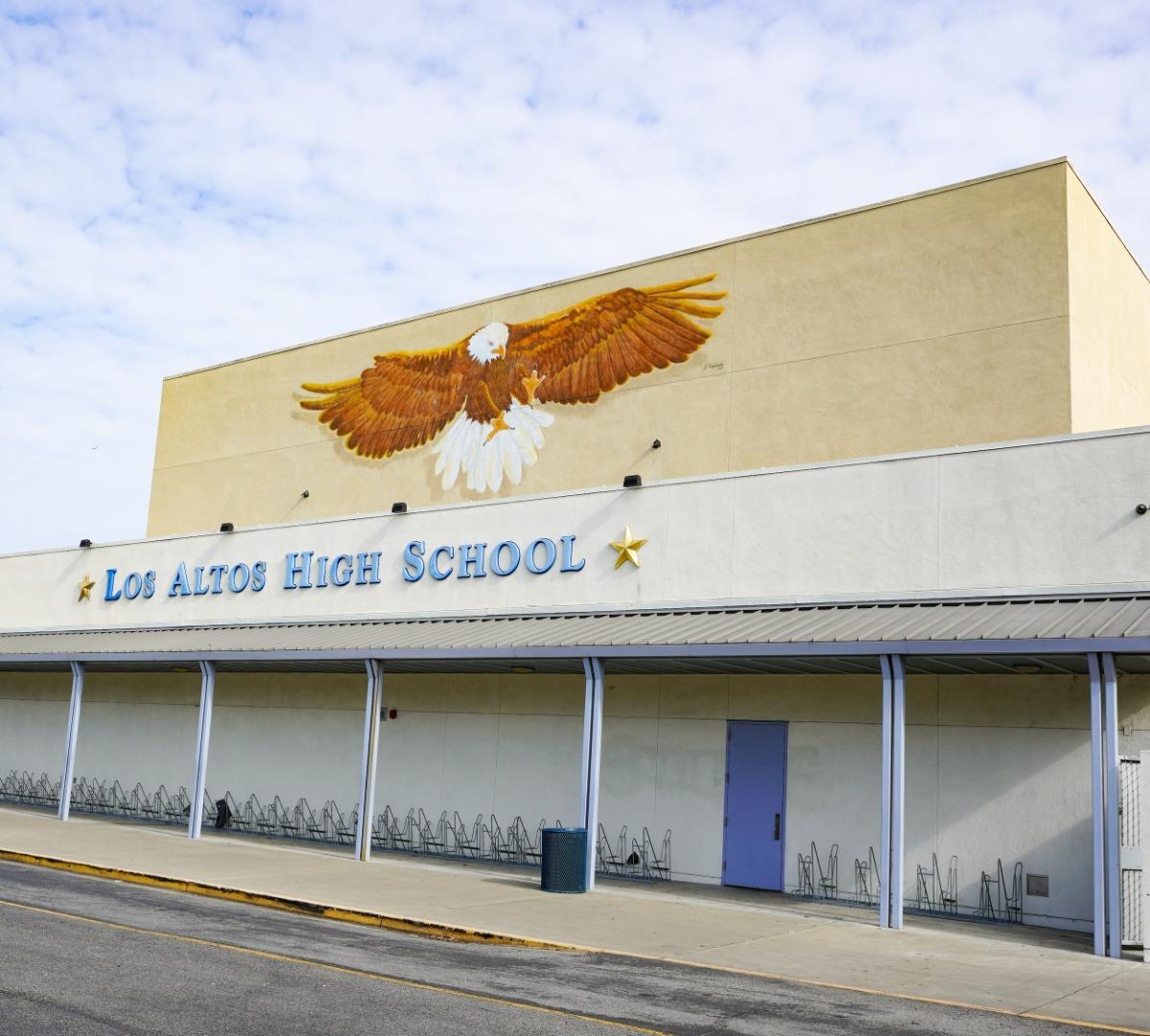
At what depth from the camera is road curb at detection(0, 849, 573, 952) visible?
12.5 meters

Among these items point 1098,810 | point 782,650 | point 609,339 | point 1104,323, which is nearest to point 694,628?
point 782,650

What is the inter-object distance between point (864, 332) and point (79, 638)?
17906 millimetres

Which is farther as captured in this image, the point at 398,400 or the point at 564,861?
the point at 398,400

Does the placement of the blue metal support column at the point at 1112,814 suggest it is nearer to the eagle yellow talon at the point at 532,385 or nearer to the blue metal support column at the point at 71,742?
the eagle yellow talon at the point at 532,385

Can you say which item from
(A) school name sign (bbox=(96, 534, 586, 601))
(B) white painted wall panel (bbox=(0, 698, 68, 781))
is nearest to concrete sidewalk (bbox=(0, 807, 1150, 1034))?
(A) school name sign (bbox=(96, 534, 586, 601))

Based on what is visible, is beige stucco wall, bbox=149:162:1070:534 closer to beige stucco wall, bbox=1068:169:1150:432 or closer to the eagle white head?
the eagle white head

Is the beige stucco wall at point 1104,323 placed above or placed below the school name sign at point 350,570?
above

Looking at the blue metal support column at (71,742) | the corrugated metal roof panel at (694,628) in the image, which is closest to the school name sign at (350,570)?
the corrugated metal roof panel at (694,628)

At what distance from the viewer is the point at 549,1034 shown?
827cm

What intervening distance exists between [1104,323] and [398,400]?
15.0 metres

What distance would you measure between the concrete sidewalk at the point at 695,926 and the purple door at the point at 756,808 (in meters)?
0.69

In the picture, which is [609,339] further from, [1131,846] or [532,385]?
[1131,846]

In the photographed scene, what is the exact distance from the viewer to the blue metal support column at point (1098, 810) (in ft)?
42.6

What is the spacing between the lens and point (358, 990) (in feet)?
31.0
